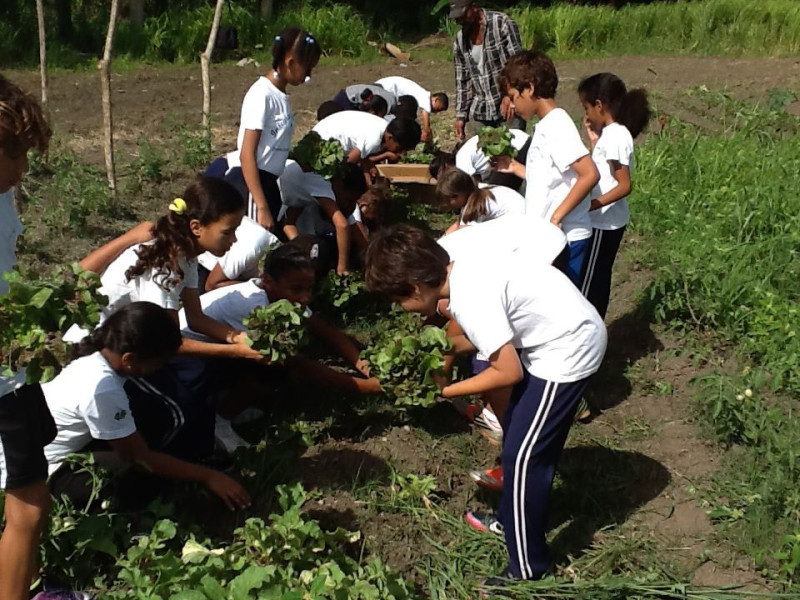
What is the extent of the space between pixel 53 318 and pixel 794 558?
2.80 m

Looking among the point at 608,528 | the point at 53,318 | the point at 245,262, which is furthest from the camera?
the point at 245,262

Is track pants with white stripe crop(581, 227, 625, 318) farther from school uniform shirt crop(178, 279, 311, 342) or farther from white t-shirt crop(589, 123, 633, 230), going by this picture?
school uniform shirt crop(178, 279, 311, 342)

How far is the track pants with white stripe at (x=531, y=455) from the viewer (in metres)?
2.92

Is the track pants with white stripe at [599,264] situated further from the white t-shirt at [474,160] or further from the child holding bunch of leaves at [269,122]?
the child holding bunch of leaves at [269,122]

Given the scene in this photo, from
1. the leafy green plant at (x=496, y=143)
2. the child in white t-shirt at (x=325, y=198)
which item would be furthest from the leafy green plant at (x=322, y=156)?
the leafy green plant at (x=496, y=143)

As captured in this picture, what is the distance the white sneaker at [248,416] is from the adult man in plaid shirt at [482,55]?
11.1 ft

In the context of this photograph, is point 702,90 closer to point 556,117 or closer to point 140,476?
point 556,117

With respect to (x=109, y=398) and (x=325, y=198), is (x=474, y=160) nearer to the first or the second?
(x=325, y=198)

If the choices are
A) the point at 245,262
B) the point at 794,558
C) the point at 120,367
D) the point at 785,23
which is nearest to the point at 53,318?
the point at 120,367

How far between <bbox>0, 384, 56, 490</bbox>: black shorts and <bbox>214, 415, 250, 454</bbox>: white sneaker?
1.26 metres

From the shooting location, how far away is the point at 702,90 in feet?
33.4

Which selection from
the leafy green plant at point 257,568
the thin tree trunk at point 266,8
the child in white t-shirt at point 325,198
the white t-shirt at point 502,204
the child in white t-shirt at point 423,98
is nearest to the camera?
the leafy green plant at point 257,568

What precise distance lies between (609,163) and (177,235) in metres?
2.30

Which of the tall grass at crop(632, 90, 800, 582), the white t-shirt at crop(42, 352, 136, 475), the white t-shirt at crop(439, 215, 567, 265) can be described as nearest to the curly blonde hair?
the white t-shirt at crop(42, 352, 136, 475)
